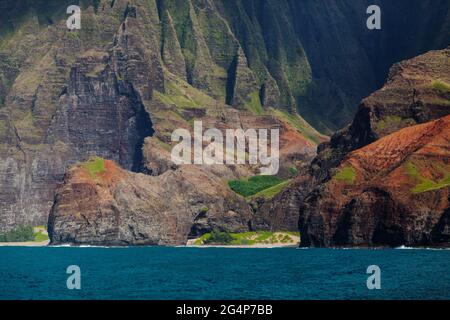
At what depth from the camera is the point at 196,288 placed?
650 feet

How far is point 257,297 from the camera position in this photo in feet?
590
